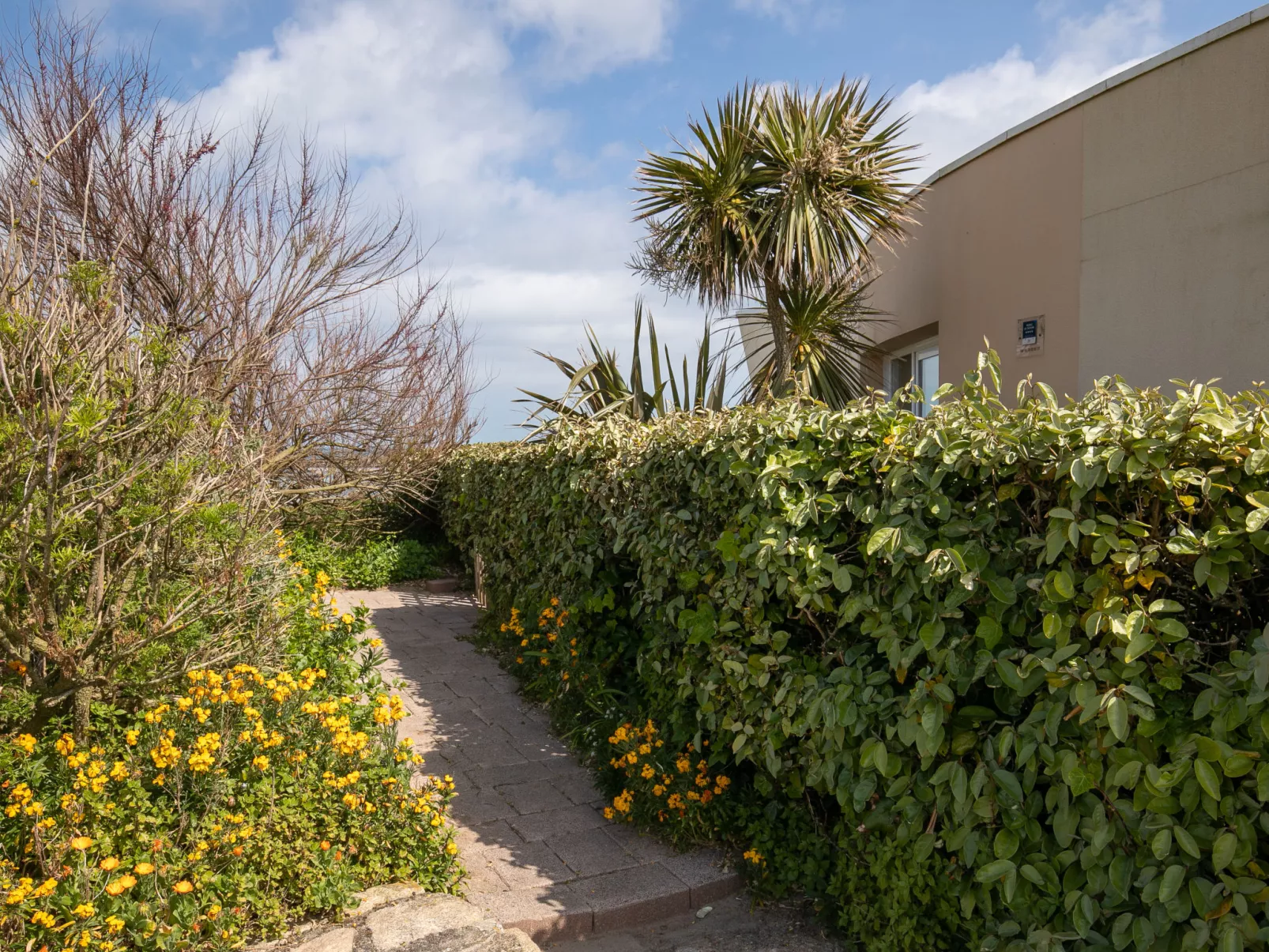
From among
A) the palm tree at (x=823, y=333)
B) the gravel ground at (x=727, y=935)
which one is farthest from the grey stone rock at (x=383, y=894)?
the palm tree at (x=823, y=333)

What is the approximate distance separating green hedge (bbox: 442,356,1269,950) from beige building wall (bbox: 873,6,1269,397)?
12.1 feet

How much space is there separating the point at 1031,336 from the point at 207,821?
703 cm

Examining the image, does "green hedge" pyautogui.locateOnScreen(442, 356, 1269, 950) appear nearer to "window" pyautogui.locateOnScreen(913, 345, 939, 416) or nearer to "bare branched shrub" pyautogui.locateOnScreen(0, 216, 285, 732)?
"bare branched shrub" pyautogui.locateOnScreen(0, 216, 285, 732)

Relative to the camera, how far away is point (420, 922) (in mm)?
3086

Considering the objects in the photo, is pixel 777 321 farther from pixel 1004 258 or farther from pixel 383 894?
pixel 383 894

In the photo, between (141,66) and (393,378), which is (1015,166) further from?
(141,66)

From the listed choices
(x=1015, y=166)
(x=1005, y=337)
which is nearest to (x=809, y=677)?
(x=1005, y=337)

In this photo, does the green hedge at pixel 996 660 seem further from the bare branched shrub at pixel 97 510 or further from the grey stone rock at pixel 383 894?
the bare branched shrub at pixel 97 510

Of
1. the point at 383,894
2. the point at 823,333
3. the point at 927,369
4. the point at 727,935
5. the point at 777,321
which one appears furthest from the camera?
the point at 927,369

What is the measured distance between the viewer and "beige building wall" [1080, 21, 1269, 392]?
5.71 metres

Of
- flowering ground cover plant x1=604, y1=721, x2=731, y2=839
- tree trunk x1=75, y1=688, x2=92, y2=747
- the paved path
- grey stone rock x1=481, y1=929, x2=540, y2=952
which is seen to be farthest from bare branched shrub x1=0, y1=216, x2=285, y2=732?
Answer: flowering ground cover plant x1=604, y1=721, x2=731, y2=839

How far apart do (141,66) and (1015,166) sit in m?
7.63

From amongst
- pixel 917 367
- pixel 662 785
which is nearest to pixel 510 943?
pixel 662 785

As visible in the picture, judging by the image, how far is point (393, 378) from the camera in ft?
33.8
